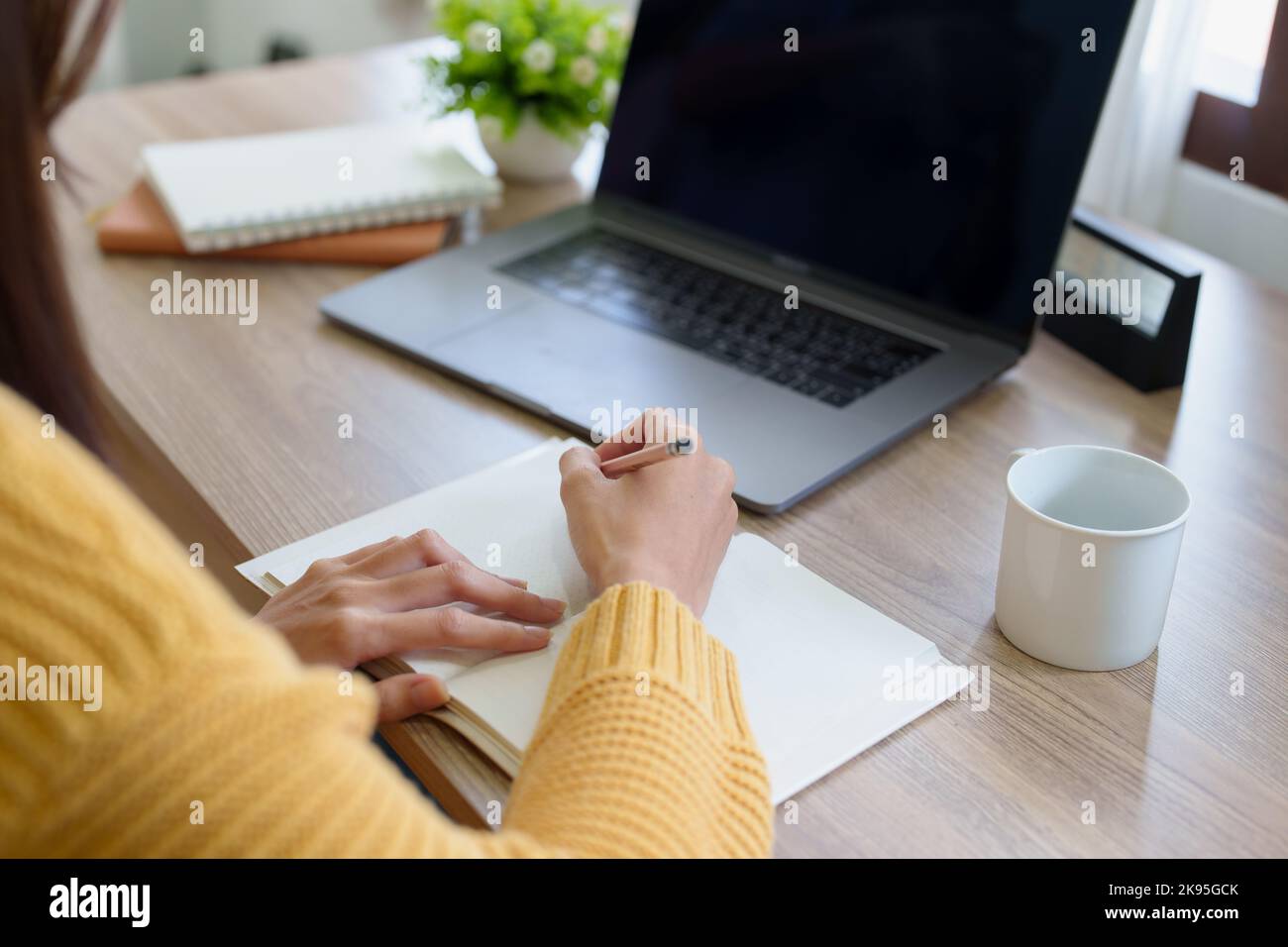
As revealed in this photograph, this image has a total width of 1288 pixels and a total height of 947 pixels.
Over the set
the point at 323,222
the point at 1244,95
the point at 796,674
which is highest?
the point at 1244,95

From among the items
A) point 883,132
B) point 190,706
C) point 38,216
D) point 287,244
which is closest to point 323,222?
point 287,244

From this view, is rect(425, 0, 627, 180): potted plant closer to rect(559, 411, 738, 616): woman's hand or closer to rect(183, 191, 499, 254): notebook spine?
rect(183, 191, 499, 254): notebook spine

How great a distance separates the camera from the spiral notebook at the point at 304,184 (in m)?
1.22

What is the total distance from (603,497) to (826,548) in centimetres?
16

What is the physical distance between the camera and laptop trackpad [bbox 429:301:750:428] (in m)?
0.99

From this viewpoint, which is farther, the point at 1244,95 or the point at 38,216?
the point at 1244,95

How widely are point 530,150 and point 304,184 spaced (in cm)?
27

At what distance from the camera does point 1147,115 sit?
4.80 feet

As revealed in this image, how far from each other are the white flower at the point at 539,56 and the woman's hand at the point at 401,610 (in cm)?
74

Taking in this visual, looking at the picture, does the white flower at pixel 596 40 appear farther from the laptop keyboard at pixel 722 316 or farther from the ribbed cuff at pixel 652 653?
the ribbed cuff at pixel 652 653

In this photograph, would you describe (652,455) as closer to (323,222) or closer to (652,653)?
(652,653)

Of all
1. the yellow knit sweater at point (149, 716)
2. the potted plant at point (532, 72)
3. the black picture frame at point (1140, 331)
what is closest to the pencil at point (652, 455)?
the yellow knit sweater at point (149, 716)

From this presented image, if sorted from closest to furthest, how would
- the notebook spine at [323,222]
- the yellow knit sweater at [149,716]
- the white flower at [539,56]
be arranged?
1. the yellow knit sweater at [149,716]
2. the notebook spine at [323,222]
3. the white flower at [539,56]

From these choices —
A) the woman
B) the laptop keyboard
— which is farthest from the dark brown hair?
the laptop keyboard
